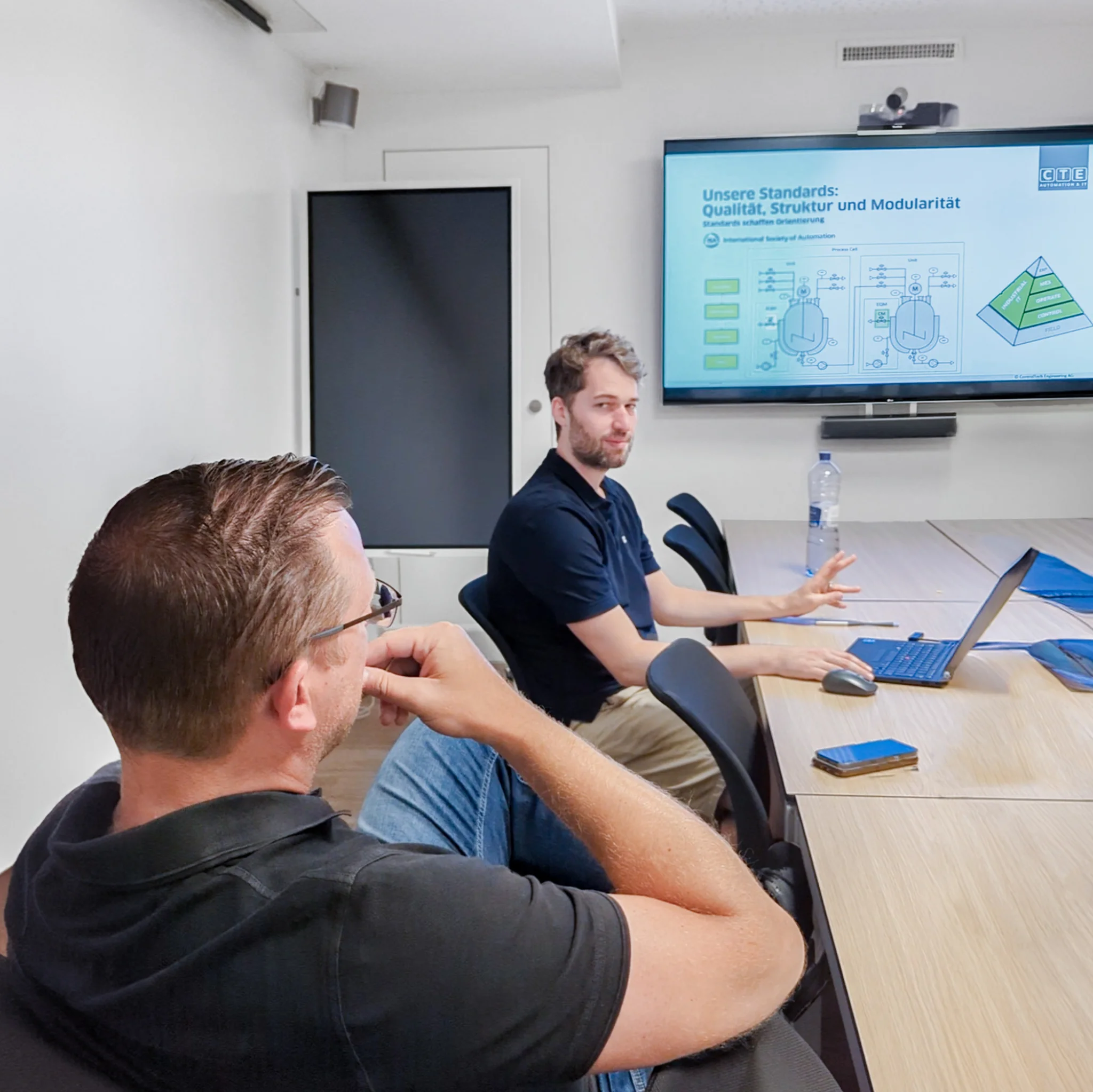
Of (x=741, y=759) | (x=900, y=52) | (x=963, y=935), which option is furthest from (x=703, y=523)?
(x=963, y=935)

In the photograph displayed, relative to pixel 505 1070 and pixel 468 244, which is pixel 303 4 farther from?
pixel 505 1070

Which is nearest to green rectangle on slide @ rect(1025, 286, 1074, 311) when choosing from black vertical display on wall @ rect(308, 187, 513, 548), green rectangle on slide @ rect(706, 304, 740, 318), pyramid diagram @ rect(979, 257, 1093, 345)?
pyramid diagram @ rect(979, 257, 1093, 345)

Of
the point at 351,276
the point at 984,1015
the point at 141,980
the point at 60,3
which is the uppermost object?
the point at 60,3

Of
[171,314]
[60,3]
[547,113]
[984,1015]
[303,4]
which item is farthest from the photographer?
[547,113]

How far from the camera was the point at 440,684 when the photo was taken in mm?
1068

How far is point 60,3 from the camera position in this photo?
112 inches

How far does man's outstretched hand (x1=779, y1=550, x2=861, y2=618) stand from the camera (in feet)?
8.04

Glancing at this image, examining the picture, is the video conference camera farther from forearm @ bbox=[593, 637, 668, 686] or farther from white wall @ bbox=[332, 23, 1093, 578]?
forearm @ bbox=[593, 637, 668, 686]

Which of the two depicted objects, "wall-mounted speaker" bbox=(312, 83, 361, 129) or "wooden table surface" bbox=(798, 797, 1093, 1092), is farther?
"wall-mounted speaker" bbox=(312, 83, 361, 129)

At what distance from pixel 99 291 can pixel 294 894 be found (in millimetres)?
2743

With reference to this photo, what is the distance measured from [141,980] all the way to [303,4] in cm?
381

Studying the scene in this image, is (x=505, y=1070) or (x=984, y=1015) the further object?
(x=984, y=1015)

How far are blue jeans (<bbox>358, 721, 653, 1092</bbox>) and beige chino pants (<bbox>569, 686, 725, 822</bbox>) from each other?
103 centimetres

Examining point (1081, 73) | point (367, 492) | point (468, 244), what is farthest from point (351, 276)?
point (1081, 73)
